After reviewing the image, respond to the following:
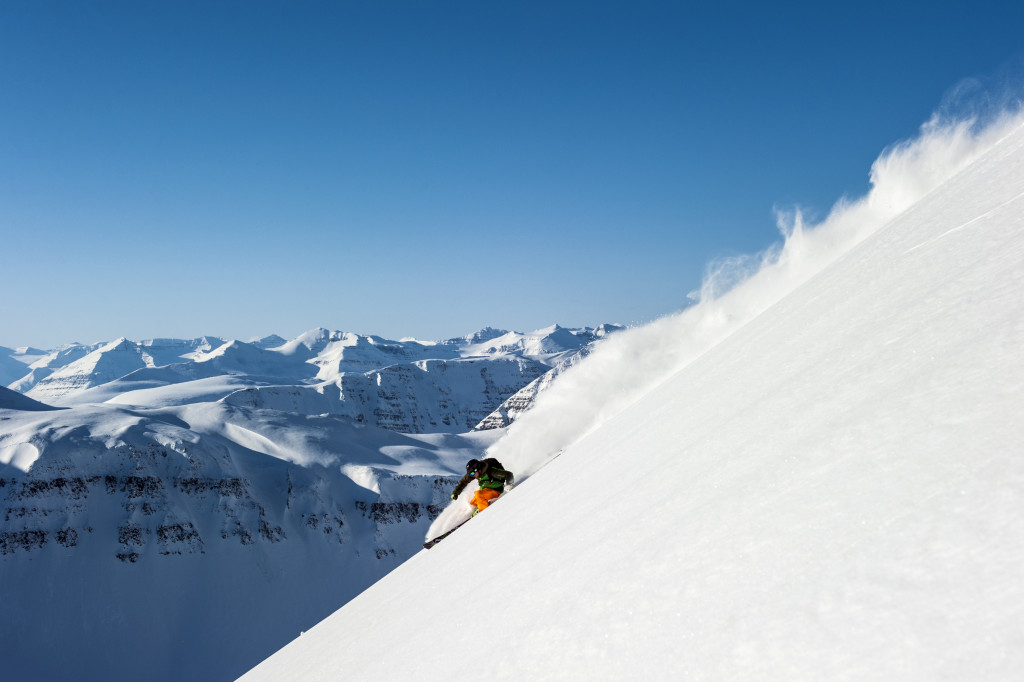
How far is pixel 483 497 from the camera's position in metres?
10.3

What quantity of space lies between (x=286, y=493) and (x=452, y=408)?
115820 millimetres

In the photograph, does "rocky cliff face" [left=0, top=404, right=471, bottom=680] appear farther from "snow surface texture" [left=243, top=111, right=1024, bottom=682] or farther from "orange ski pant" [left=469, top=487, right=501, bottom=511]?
"snow surface texture" [left=243, top=111, right=1024, bottom=682]

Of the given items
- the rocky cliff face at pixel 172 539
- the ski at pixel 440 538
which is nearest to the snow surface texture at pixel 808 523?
the ski at pixel 440 538

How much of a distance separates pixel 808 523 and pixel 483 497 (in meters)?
8.56

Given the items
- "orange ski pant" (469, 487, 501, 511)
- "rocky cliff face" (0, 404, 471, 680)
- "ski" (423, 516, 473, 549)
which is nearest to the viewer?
"ski" (423, 516, 473, 549)

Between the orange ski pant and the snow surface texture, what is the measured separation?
164 inches

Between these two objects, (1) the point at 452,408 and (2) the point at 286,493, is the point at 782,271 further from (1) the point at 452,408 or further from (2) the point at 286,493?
(1) the point at 452,408

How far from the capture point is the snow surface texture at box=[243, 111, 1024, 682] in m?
1.52

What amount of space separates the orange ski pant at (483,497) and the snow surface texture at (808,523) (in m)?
4.17

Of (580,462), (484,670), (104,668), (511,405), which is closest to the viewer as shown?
(484,670)

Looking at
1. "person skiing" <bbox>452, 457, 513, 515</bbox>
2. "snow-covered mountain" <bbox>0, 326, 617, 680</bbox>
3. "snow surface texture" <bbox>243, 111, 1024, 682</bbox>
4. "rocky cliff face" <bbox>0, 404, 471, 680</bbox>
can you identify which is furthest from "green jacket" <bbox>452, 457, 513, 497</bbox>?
"rocky cliff face" <bbox>0, 404, 471, 680</bbox>

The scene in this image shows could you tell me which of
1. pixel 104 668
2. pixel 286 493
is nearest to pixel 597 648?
pixel 104 668

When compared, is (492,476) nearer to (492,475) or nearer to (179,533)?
(492,475)

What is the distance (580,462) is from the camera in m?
6.74
